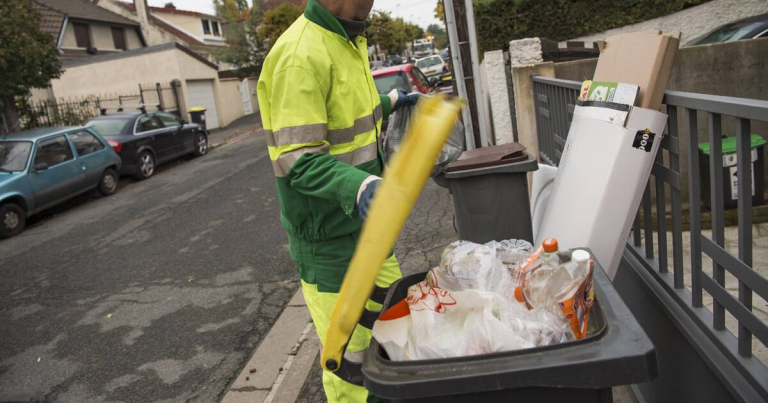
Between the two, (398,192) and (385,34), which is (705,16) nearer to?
(398,192)

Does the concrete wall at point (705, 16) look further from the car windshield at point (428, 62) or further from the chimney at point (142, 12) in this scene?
the chimney at point (142, 12)

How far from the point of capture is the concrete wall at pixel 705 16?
10234mm

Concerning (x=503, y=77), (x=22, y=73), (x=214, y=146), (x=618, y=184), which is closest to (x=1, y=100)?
(x=22, y=73)

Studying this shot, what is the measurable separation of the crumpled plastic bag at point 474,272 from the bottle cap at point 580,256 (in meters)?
0.18

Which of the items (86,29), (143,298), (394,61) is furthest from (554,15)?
(394,61)

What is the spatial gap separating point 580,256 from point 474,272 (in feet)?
1.10

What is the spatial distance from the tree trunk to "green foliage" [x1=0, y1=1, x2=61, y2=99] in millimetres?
337

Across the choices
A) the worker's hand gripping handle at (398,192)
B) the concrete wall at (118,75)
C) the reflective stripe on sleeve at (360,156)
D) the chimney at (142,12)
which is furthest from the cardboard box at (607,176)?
the chimney at (142,12)

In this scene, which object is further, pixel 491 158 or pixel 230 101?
pixel 230 101

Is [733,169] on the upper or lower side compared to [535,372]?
lower

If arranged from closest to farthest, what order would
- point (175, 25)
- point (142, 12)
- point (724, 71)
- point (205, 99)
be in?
1. point (724, 71)
2. point (205, 99)
3. point (142, 12)
4. point (175, 25)

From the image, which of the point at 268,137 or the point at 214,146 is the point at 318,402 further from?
the point at 214,146

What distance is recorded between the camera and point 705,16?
34.0 ft

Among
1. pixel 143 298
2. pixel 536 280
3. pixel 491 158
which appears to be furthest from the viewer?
pixel 143 298
